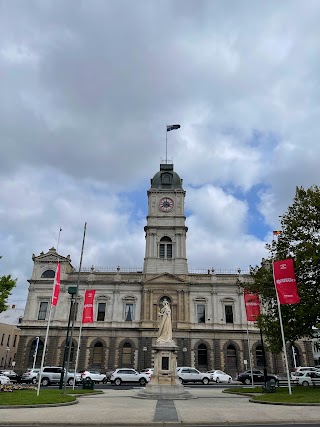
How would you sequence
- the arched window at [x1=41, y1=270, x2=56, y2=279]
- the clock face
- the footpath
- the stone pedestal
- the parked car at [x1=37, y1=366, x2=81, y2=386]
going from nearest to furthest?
the footpath, the stone pedestal, the parked car at [x1=37, y1=366, x2=81, y2=386], the arched window at [x1=41, y1=270, x2=56, y2=279], the clock face

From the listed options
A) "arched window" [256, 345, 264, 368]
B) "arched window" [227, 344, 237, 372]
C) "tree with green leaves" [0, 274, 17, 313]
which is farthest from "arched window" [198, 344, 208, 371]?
"tree with green leaves" [0, 274, 17, 313]

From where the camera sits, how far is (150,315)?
5175cm

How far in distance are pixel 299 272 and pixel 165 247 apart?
3215 centimetres

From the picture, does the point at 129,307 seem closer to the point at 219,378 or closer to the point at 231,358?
the point at 231,358

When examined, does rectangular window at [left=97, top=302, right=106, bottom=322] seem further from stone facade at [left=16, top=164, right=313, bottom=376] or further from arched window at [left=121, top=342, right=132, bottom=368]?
arched window at [left=121, top=342, right=132, bottom=368]

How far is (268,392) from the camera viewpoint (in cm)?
2302

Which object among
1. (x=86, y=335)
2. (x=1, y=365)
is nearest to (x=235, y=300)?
(x=86, y=335)

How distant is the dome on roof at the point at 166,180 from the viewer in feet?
203

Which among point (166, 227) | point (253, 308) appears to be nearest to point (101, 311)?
point (166, 227)

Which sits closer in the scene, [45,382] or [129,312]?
[45,382]

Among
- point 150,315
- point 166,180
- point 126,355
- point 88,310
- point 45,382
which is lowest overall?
point 45,382

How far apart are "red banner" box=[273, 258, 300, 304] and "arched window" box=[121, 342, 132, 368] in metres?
34.4

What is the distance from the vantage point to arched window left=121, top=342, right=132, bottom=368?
165 ft

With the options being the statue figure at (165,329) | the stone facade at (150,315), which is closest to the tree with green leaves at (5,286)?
the statue figure at (165,329)
